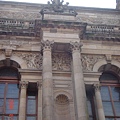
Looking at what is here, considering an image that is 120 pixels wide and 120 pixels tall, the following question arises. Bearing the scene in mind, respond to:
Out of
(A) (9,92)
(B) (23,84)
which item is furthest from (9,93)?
(B) (23,84)

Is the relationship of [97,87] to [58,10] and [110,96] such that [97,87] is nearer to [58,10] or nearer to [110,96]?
[110,96]

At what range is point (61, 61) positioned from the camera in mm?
17250

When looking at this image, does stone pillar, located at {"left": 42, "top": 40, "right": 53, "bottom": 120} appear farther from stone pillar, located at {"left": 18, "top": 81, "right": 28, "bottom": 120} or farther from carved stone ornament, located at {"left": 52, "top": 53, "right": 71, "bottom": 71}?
stone pillar, located at {"left": 18, "top": 81, "right": 28, "bottom": 120}

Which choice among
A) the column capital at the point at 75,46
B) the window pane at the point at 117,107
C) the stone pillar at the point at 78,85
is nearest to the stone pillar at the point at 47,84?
the column capital at the point at 75,46

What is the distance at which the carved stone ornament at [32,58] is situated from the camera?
1686 centimetres

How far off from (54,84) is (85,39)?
4142 millimetres

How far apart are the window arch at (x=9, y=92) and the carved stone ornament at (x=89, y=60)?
406 centimetres

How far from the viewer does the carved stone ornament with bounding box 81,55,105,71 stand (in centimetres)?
1727

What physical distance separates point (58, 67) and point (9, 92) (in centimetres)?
321

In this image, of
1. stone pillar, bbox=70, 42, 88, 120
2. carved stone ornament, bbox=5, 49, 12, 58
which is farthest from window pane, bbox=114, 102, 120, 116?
carved stone ornament, bbox=5, 49, 12, 58

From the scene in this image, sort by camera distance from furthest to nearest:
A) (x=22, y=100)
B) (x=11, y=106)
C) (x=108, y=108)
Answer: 1. (x=108, y=108)
2. (x=11, y=106)
3. (x=22, y=100)

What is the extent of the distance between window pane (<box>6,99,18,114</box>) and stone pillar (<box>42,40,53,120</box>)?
229cm

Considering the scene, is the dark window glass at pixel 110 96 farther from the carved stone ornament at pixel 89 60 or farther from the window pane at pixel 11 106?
the window pane at pixel 11 106

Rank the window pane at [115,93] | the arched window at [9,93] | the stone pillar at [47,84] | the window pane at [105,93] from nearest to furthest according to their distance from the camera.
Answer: the stone pillar at [47,84] → the arched window at [9,93] → the window pane at [105,93] → the window pane at [115,93]
